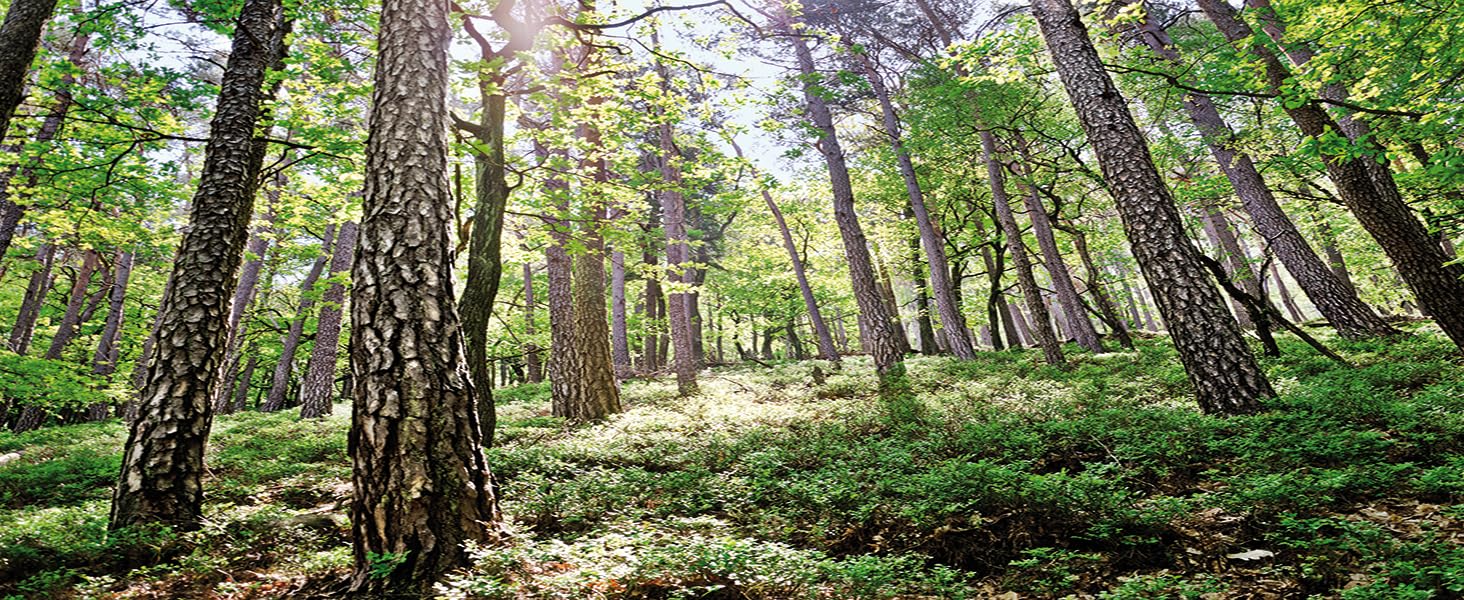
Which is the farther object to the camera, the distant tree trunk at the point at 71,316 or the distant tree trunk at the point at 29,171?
the distant tree trunk at the point at 71,316

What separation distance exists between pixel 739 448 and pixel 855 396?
A: 513 centimetres

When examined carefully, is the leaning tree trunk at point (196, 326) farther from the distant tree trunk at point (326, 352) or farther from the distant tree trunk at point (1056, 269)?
the distant tree trunk at point (1056, 269)

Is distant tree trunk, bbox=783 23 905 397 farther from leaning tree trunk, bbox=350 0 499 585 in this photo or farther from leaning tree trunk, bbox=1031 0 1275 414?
leaning tree trunk, bbox=350 0 499 585

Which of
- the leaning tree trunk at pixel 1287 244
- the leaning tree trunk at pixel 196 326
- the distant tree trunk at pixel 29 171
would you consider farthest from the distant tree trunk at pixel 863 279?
the distant tree trunk at pixel 29 171

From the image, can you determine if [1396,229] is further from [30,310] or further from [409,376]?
[30,310]

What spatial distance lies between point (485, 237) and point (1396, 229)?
1150cm

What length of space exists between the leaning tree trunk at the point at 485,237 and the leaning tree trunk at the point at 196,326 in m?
2.25

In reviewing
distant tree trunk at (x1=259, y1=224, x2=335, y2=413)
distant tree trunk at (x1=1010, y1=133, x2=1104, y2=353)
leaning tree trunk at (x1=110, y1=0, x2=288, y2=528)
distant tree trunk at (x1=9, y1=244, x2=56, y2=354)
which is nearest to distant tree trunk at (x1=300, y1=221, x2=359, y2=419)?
distant tree trunk at (x1=259, y1=224, x2=335, y2=413)

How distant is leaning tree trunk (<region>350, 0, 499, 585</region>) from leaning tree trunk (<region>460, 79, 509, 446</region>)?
3.21 m

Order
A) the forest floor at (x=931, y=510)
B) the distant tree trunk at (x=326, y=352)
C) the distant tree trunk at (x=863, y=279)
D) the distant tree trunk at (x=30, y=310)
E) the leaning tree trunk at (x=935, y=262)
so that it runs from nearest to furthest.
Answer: the forest floor at (x=931, y=510) < the distant tree trunk at (x=863, y=279) < the distant tree trunk at (x=326, y=352) < the distant tree trunk at (x=30, y=310) < the leaning tree trunk at (x=935, y=262)

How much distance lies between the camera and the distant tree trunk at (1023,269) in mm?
12828

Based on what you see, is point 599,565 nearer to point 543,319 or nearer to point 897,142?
point 897,142

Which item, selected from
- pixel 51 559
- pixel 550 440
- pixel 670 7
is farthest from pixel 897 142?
pixel 51 559

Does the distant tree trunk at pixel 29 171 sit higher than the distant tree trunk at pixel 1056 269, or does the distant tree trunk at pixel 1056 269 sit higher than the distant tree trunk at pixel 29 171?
the distant tree trunk at pixel 29 171
